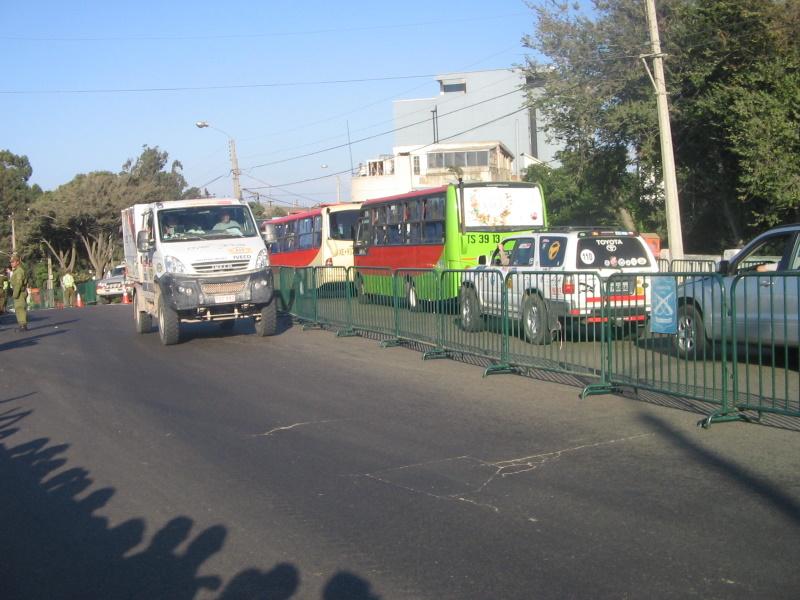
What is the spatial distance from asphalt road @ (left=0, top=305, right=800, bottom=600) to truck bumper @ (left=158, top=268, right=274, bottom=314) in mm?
4447

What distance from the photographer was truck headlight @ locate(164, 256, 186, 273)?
52.9 feet

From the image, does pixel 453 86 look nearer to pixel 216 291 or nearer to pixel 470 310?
pixel 216 291

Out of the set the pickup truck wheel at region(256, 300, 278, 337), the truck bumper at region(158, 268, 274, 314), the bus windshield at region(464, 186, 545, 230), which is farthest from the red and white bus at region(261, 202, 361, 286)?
the truck bumper at region(158, 268, 274, 314)

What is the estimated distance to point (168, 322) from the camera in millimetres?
16609

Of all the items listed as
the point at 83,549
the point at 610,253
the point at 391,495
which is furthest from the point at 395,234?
the point at 83,549

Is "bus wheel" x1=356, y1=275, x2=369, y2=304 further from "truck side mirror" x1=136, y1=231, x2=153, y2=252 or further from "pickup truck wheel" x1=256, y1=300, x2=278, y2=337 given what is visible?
"truck side mirror" x1=136, y1=231, x2=153, y2=252

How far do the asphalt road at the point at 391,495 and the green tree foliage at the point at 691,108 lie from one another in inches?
600

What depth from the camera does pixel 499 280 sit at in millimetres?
11992

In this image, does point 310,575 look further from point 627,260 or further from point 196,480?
point 627,260

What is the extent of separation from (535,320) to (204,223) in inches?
332

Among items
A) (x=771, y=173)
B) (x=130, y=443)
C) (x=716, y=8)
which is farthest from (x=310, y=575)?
(x=716, y=8)

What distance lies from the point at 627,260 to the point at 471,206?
21.1 ft

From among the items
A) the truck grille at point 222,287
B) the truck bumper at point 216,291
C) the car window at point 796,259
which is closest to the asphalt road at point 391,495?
the car window at point 796,259

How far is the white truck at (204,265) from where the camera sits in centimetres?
1612
